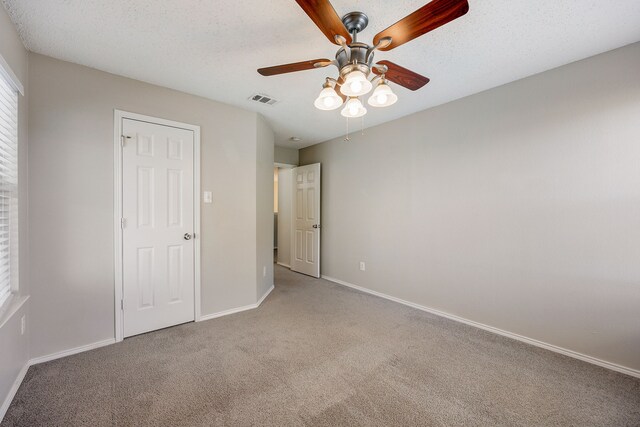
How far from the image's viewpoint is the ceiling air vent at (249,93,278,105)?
9.47 ft

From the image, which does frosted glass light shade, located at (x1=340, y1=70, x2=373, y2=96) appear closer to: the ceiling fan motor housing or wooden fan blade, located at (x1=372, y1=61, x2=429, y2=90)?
the ceiling fan motor housing

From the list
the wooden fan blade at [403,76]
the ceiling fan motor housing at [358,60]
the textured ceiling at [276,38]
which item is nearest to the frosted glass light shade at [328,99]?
the ceiling fan motor housing at [358,60]

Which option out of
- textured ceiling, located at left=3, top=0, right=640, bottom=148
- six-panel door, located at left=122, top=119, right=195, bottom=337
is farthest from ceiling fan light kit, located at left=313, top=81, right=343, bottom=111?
Answer: six-panel door, located at left=122, top=119, right=195, bottom=337

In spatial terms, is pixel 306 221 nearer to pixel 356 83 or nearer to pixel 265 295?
pixel 265 295

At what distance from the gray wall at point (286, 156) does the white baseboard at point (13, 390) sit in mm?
3946

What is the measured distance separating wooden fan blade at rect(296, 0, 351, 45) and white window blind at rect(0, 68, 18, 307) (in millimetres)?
1940

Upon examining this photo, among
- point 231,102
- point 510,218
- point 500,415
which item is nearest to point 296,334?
point 500,415

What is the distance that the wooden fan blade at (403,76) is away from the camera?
5.32 feet

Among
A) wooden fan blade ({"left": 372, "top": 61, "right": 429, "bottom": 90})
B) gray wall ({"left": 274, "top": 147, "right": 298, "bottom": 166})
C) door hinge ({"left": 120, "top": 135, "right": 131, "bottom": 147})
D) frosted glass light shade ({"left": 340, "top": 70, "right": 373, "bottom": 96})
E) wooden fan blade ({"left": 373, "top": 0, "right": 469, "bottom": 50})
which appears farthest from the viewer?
gray wall ({"left": 274, "top": 147, "right": 298, "bottom": 166})

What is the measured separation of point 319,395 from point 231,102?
290 centimetres

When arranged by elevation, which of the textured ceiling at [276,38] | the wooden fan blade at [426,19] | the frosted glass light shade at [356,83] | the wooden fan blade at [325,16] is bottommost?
the frosted glass light shade at [356,83]

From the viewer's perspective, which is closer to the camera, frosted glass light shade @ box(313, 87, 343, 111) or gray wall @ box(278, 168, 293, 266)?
frosted glass light shade @ box(313, 87, 343, 111)

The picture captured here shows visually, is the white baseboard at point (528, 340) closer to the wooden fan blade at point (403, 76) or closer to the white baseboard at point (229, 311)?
the white baseboard at point (229, 311)

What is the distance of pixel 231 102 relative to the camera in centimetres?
308
